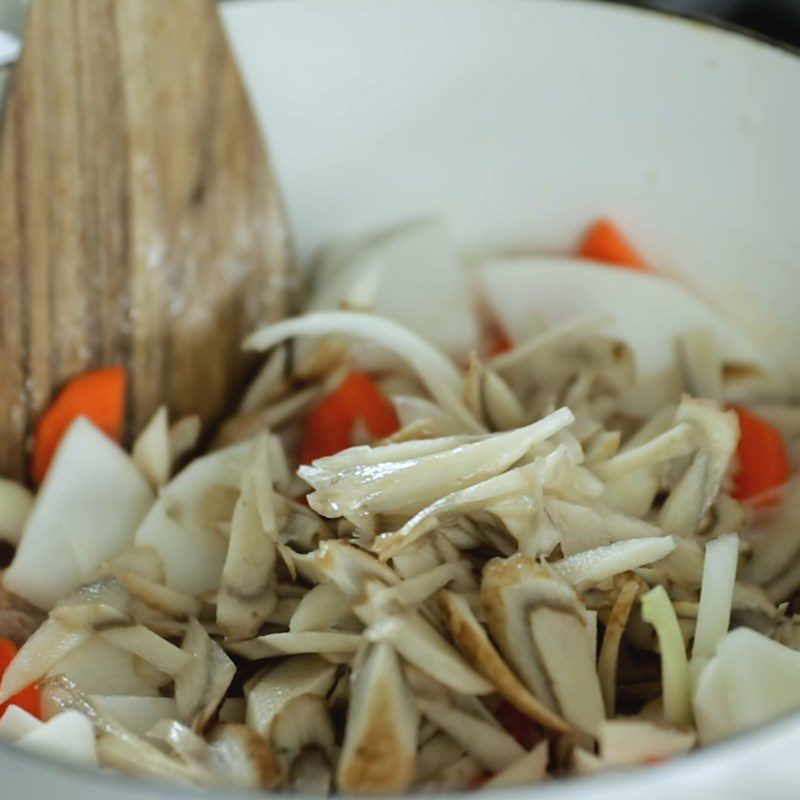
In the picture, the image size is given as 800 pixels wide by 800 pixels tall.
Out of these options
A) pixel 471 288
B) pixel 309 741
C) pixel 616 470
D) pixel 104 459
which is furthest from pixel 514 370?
pixel 309 741

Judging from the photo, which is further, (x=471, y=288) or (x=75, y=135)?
(x=471, y=288)

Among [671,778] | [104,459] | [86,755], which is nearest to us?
[671,778]

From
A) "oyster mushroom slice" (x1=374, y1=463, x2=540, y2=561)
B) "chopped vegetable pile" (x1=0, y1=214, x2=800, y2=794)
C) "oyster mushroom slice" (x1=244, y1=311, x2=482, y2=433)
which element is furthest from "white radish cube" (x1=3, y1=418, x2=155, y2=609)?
"oyster mushroom slice" (x1=374, y1=463, x2=540, y2=561)

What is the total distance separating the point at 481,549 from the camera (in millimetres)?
951

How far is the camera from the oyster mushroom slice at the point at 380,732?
28.2 inches

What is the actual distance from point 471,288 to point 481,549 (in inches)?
19.9

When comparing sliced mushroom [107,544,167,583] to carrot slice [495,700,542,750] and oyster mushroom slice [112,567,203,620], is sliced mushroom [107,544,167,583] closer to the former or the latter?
oyster mushroom slice [112,567,203,620]

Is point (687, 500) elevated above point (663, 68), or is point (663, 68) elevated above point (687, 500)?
point (663, 68)

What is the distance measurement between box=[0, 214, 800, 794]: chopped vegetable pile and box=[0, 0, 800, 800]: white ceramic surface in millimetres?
93

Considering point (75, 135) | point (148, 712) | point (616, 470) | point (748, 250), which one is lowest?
point (148, 712)

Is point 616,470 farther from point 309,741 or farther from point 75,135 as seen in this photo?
point 75,135

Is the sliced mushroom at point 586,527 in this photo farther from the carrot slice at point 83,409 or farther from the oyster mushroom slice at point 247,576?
the carrot slice at point 83,409

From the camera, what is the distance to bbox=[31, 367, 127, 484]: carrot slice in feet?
3.90

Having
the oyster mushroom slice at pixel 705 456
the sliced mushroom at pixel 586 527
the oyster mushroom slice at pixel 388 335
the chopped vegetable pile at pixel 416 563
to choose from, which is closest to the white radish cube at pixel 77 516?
the chopped vegetable pile at pixel 416 563
